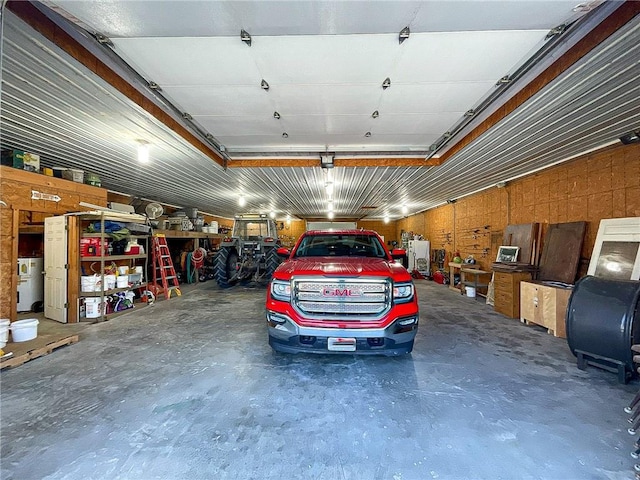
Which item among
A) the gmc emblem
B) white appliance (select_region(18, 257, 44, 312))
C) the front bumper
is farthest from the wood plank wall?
white appliance (select_region(18, 257, 44, 312))

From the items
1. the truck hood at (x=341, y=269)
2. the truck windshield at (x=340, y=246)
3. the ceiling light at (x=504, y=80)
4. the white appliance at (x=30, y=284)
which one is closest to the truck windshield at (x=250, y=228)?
the white appliance at (x=30, y=284)

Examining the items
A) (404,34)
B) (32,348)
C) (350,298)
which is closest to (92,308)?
(32,348)

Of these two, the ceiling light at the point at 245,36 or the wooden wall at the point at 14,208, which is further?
the wooden wall at the point at 14,208

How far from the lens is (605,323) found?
289cm

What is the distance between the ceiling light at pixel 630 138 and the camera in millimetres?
3658

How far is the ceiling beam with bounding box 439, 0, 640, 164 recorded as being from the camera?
1.97 metres

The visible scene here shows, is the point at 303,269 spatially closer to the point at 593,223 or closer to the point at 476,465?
the point at 476,465

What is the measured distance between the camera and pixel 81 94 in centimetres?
297

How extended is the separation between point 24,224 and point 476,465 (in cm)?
814

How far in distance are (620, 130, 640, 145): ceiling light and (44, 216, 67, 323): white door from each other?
9.01m

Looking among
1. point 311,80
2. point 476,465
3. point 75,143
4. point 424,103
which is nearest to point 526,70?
point 424,103

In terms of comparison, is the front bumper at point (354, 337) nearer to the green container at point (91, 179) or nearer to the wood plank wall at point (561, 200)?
the wood plank wall at point (561, 200)

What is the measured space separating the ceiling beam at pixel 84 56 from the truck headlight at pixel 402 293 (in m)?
3.66

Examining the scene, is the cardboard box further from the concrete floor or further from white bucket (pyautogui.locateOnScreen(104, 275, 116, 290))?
the concrete floor
